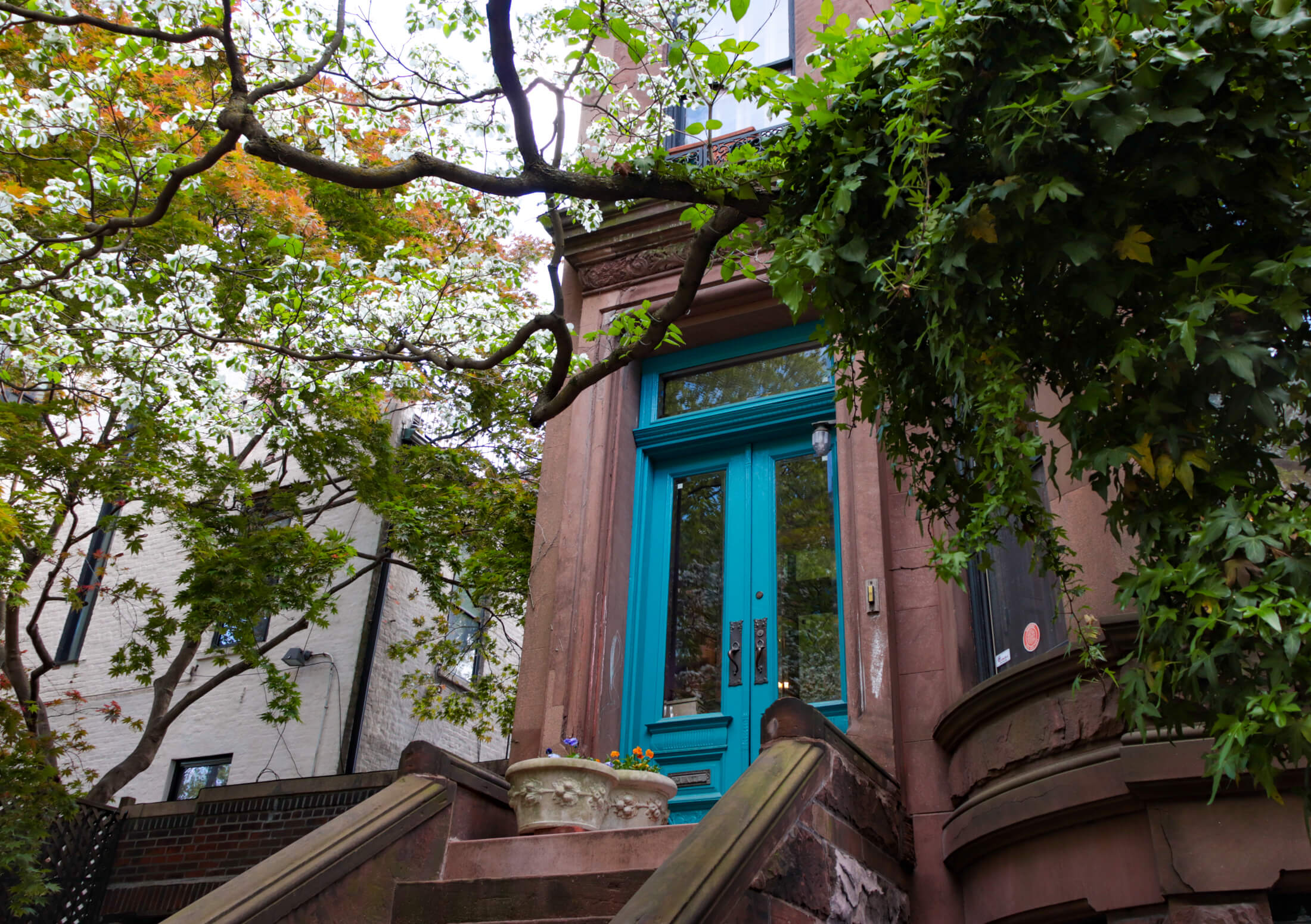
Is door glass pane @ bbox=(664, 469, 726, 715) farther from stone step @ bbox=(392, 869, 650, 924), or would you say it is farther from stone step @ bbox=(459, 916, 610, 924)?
stone step @ bbox=(459, 916, 610, 924)

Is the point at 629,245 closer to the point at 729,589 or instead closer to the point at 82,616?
the point at 729,589

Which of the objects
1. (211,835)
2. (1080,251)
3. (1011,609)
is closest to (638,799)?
(1011,609)

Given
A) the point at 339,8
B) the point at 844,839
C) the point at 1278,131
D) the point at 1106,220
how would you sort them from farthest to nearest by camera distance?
the point at 339,8
the point at 844,839
the point at 1106,220
the point at 1278,131

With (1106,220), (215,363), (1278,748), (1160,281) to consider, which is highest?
(215,363)

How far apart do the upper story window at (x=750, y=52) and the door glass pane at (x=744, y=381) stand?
2400 millimetres

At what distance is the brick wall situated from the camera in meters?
9.60

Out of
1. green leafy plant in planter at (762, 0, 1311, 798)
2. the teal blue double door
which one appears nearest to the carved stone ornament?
the teal blue double door

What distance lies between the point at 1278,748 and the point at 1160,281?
1.35m

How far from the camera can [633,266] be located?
8.93 meters

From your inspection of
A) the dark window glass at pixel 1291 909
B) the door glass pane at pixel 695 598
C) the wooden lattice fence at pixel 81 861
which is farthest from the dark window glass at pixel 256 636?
the dark window glass at pixel 1291 909

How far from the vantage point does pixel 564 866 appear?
209 inches

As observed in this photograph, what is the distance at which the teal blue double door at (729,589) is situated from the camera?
23.5ft

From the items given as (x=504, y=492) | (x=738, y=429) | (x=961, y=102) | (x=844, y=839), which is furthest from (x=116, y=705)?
(x=961, y=102)

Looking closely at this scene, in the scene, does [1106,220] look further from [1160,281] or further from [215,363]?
[215,363]
